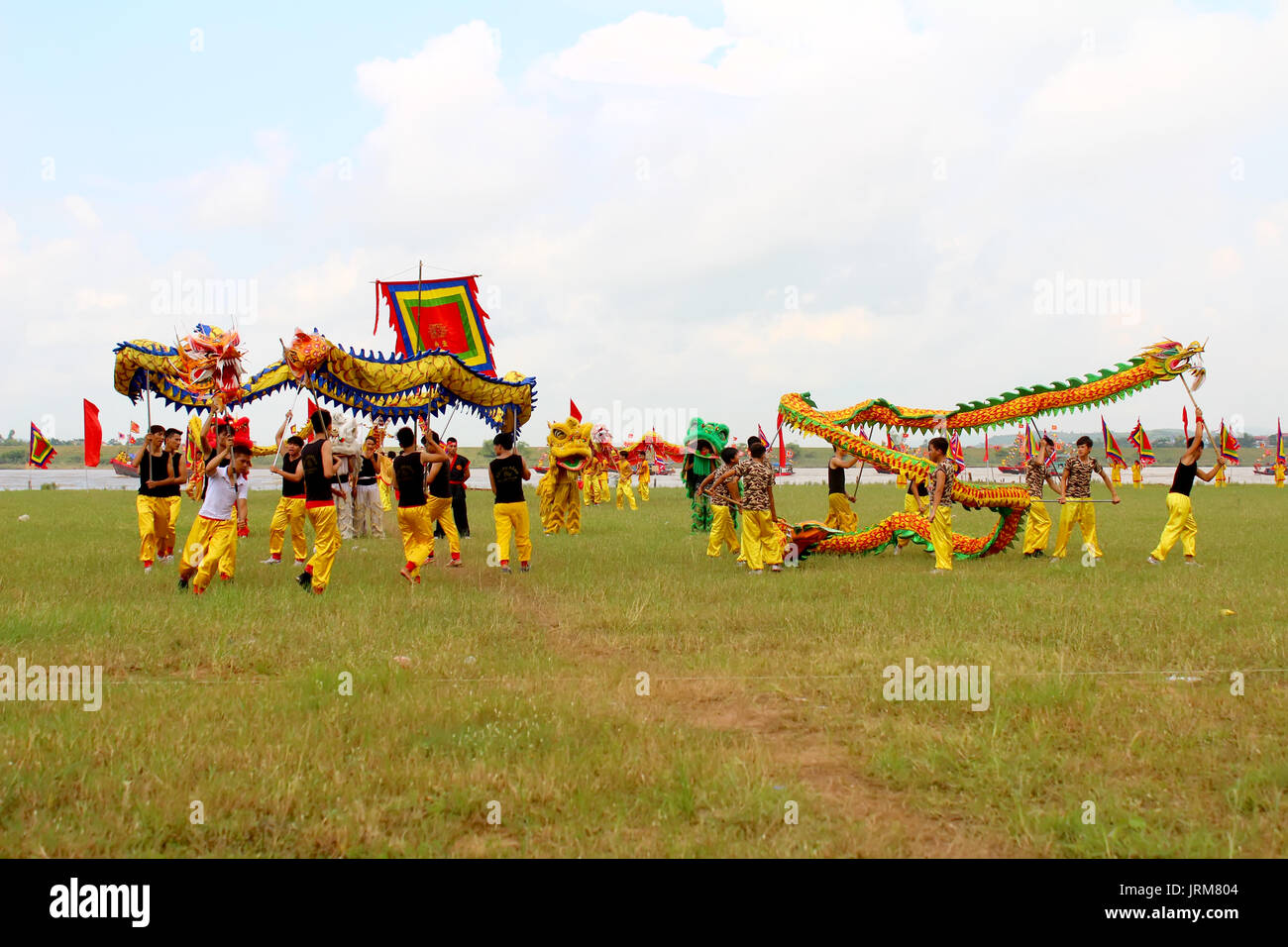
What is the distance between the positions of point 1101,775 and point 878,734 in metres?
1.20

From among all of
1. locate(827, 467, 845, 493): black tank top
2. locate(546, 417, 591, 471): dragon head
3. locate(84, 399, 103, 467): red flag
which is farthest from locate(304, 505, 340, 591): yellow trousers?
locate(84, 399, 103, 467): red flag

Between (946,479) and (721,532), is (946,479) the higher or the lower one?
the higher one

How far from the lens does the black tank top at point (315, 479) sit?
9.67m

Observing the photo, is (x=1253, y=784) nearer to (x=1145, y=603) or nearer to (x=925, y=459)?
(x=1145, y=603)

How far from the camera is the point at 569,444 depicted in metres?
17.2

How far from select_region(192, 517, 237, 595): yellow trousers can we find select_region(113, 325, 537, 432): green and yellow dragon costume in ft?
7.57

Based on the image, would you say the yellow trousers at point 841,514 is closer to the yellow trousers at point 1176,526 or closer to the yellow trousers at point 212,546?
the yellow trousers at point 1176,526

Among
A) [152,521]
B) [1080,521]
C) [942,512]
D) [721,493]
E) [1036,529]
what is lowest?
[1036,529]

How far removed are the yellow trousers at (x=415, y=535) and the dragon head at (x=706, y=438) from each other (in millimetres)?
6903

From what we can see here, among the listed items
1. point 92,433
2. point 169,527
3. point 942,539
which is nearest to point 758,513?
point 942,539

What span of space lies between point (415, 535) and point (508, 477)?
1574 mm

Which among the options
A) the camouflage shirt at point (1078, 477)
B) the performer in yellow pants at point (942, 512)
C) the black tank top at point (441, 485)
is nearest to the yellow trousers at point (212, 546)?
the black tank top at point (441, 485)

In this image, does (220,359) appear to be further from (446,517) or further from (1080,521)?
(1080,521)

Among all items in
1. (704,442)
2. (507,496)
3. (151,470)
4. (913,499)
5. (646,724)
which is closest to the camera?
(646,724)
